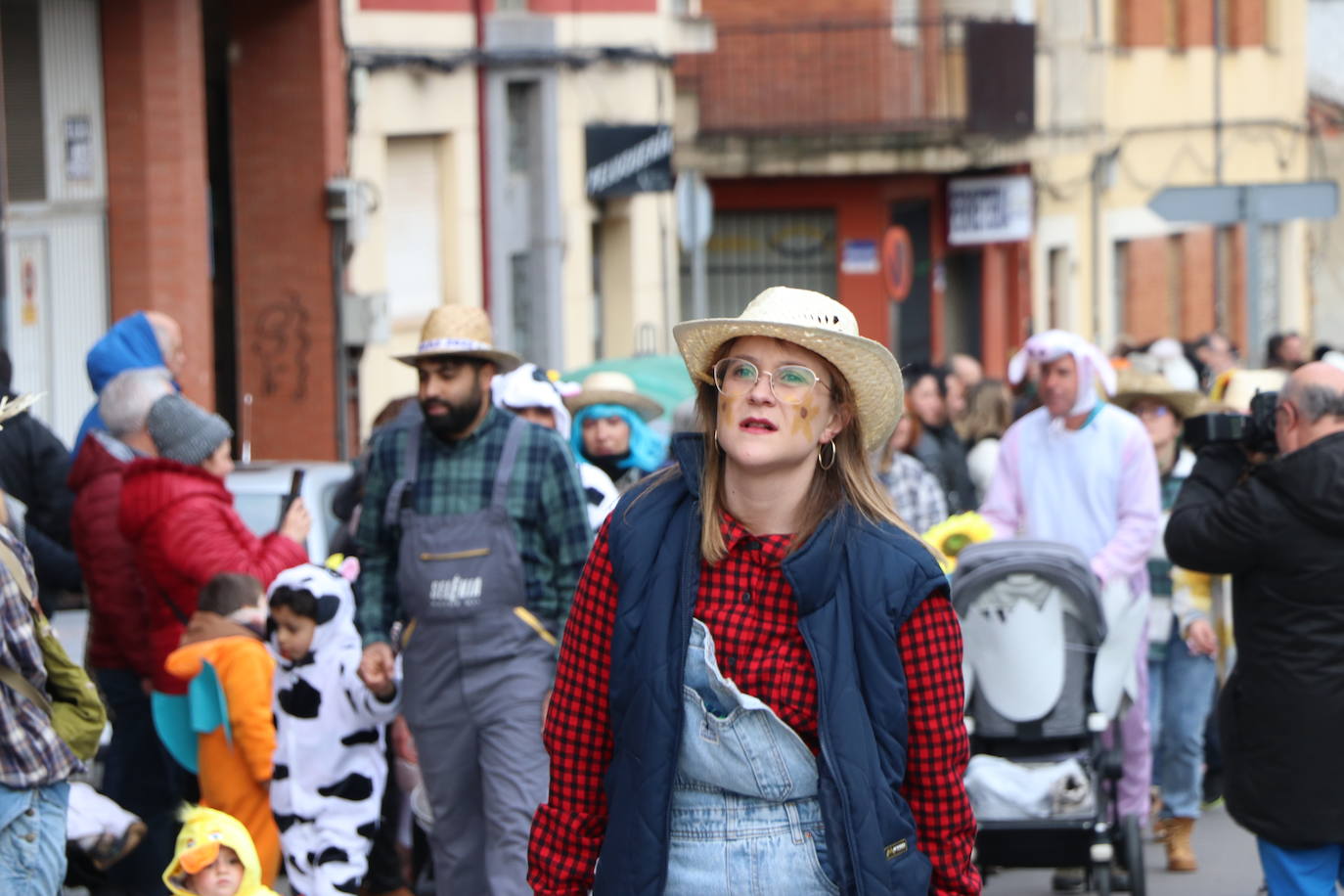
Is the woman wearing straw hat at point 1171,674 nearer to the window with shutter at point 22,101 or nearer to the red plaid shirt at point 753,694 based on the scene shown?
the red plaid shirt at point 753,694

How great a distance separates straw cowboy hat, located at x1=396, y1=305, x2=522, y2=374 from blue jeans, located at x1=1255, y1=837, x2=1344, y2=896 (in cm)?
270

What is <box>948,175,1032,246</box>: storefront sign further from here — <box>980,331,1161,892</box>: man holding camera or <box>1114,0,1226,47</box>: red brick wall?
<box>980,331,1161,892</box>: man holding camera

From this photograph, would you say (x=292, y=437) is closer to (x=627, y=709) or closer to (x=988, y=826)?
(x=988, y=826)

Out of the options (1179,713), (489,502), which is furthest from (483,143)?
(489,502)

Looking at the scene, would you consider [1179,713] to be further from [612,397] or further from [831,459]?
[831,459]

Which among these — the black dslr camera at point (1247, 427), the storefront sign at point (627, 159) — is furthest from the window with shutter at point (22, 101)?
the black dslr camera at point (1247, 427)

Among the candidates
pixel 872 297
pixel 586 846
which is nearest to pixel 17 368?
pixel 586 846

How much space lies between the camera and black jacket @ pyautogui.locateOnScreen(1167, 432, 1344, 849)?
6.81 m

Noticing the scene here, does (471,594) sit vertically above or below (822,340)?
below

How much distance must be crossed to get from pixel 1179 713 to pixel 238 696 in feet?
14.7

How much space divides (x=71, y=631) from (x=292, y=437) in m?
7.38

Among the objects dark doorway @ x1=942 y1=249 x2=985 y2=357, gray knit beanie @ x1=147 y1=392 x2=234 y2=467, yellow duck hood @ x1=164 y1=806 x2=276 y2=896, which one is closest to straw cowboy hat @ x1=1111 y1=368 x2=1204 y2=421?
gray knit beanie @ x1=147 y1=392 x2=234 y2=467

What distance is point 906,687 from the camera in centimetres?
428

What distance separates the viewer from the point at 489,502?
7.24m
